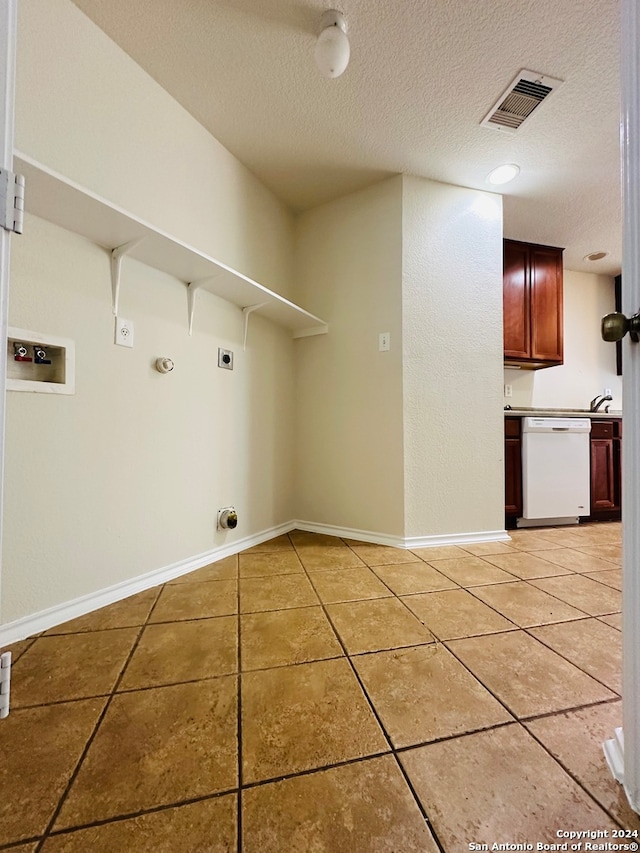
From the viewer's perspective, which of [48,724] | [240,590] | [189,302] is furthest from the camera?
[189,302]

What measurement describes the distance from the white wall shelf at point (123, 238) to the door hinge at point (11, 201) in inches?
18.9

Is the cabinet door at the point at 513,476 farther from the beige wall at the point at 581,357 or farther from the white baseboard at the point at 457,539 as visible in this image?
the beige wall at the point at 581,357

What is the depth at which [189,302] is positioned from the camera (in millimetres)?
1764

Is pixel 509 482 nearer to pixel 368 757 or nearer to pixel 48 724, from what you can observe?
pixel 368 757

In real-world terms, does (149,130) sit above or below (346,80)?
below

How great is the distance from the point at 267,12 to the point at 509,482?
2.90 metres

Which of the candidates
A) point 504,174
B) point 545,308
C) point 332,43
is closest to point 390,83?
point 332,43

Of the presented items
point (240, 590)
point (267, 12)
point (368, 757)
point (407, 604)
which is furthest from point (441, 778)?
point (267, 12)

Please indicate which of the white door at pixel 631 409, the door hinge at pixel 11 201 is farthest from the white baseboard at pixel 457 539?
the door hinge at pixel 11 201

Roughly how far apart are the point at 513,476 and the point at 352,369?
1494 mm

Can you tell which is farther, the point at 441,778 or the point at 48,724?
the point at 48,724

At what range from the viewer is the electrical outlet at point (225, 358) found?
6.40 ft

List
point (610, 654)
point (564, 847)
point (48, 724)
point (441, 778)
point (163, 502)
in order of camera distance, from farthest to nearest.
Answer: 1. point (163, 502)
2. point (610, 654)
3. point (48, 724)
4. point (441, 778)
5. point (564, 847)

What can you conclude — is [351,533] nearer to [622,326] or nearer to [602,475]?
[622,326]
